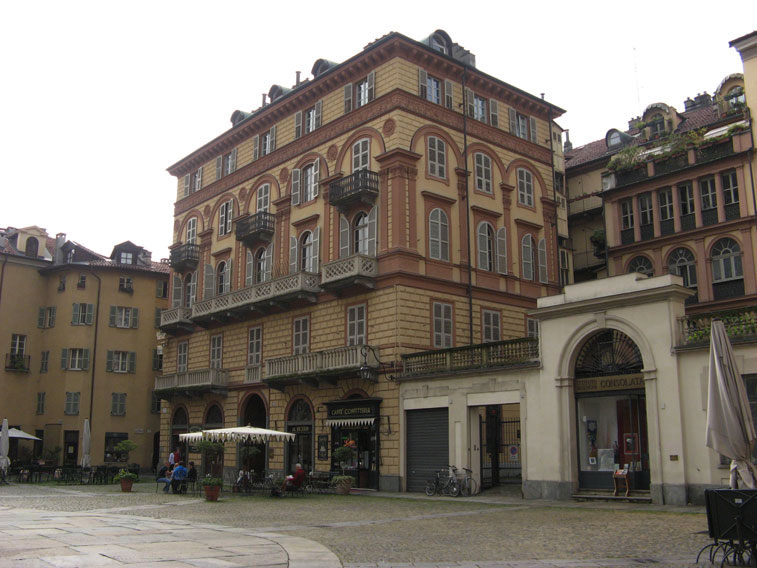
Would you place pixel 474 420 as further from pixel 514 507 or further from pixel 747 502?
pixel 747 502

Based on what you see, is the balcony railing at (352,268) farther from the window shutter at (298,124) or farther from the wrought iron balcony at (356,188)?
the window shutter at (298,124)

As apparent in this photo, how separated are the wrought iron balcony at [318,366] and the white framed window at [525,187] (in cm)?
1260

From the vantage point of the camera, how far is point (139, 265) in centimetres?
5850

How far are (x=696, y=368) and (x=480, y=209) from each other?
15.7 metres

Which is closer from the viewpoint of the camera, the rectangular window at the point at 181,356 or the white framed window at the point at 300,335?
the white framed window at the point at 300,335

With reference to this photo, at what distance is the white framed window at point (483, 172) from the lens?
36344 millimetres

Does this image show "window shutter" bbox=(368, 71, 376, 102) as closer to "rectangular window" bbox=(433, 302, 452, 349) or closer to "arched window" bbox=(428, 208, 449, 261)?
"arched window" bbox=(428, 208, 449, 261)

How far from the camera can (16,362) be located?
53500 millimetres

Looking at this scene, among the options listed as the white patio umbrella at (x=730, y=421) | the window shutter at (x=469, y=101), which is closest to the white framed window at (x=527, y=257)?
the window shutter at (x=469, y=101)

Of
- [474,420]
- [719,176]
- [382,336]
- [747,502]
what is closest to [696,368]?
[474,420]

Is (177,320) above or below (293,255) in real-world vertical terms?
below

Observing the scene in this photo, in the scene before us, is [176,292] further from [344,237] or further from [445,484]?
[445,484]

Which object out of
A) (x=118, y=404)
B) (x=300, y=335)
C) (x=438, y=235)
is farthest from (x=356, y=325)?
(x=118, y=404)

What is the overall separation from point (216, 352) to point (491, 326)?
650 inches
